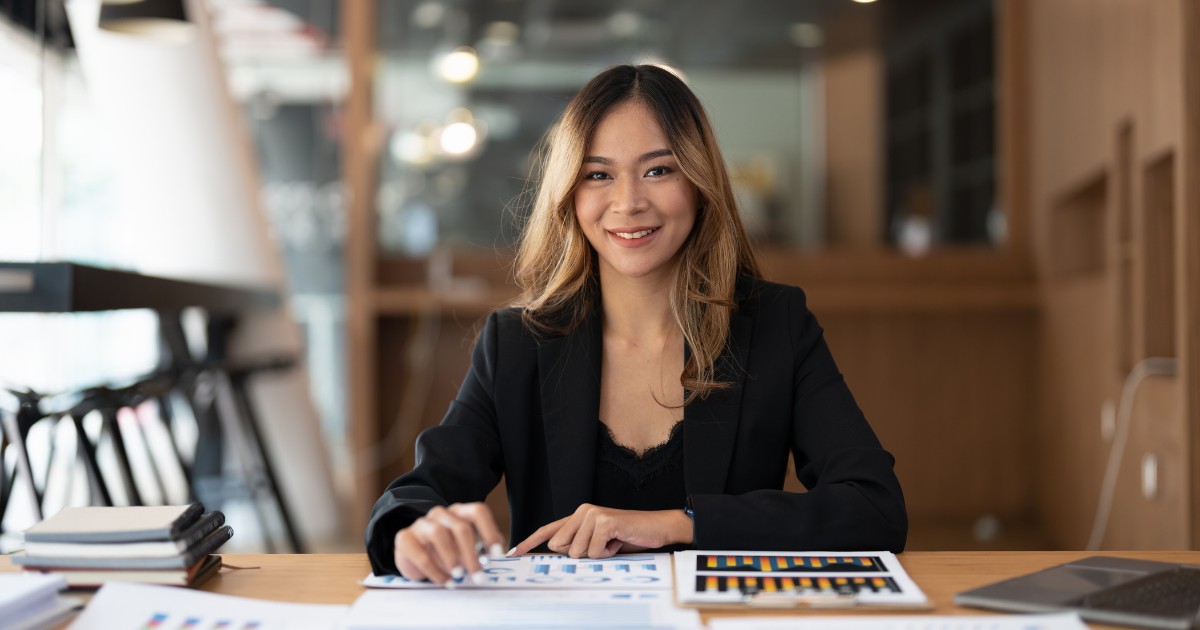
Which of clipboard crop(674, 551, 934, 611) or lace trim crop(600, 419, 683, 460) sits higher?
lace trim crop(600, 419, 683, 460)

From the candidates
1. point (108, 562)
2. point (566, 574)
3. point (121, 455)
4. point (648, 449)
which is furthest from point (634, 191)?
point (121, 455)

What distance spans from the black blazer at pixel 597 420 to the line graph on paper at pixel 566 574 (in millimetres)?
246

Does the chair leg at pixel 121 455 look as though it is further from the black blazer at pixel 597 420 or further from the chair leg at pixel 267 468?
the black blazer at pixel 597 420

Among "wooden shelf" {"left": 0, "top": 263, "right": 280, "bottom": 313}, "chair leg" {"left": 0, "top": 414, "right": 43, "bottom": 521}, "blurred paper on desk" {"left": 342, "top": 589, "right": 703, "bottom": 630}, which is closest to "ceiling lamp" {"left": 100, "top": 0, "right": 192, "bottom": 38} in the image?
"wooden shelf" {"left": 0, "top": 263, "right": 280, "bottom": 313}

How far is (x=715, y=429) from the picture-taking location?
1610mm

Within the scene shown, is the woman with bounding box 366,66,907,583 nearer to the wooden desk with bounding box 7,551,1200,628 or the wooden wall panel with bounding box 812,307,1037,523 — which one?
the wooden desk with bounding box 7,551,1200,628

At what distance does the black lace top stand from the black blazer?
5 cm

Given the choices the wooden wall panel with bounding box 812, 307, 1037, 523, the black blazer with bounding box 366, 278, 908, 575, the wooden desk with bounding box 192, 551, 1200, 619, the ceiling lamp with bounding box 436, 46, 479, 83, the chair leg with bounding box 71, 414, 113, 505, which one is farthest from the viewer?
the ceiling lamp with bounding box 436, 46, 479, 83

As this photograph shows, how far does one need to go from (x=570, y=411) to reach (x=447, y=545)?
53 centimetres

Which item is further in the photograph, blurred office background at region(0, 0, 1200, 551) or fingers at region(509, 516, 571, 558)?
blurred office background at region(0, 0, 1200, 551)

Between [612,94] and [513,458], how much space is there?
0.56 meters

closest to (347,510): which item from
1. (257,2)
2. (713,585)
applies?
(257,2)

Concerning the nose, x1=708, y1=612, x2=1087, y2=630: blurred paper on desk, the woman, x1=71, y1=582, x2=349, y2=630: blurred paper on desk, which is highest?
Answer: the nose

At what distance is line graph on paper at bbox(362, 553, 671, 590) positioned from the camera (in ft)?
3.73
